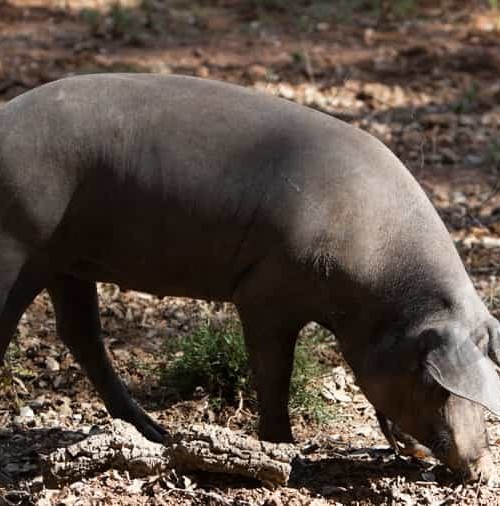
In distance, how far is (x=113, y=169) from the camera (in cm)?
435

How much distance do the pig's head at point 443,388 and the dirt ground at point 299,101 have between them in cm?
19

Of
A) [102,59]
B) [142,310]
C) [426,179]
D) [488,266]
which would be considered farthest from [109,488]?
[102,59]

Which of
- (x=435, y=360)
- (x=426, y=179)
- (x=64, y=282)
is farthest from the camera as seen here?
(x=426, y=179)

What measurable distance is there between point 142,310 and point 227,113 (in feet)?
7.48

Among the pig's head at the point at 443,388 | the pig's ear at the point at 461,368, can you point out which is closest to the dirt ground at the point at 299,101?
the pig's head at the point at 443,388

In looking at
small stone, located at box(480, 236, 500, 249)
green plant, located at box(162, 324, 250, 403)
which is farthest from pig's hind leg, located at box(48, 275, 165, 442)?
small stone, located at box(480, 236, 500, 249)

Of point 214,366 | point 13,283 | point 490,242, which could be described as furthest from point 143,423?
Result: point 490,242

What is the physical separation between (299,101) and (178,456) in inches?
226

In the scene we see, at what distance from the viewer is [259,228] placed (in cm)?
428

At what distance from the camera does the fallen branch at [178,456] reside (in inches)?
165

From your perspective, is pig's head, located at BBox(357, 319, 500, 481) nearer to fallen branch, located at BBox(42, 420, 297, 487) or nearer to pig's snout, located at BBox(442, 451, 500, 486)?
pig's snout, located at BBox(442, 451, 500, 486)

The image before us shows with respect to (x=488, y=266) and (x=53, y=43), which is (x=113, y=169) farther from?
(x=53, y=43)

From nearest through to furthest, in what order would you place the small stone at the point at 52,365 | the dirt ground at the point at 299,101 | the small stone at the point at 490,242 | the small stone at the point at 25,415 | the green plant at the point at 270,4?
1. the dirt ground at the point at 299,101
2. the small stone at the point at 25,415
3. the small stone at the point at 52,365
4. the small stone at the point at 490,242
5. the green plant at the point at 270,4

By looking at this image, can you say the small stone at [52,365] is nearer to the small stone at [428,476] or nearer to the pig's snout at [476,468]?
the small stone at [428,476]
